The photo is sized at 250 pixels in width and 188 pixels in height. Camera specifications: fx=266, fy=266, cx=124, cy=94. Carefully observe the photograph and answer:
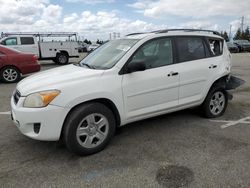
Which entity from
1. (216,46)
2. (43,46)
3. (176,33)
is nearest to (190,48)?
(176,33)

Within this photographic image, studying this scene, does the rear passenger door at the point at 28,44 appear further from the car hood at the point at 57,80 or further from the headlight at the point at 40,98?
the headlight at the point at 40,98

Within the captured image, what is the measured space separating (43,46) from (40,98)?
14.4 metres

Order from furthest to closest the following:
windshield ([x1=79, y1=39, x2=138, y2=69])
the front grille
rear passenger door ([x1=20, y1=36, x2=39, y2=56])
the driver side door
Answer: rear passenger door ([x1=20, y1=36, x2=39, y2=56]) < windshield ([x1=79, y1=39, x2=138, y2=69]) < the driver side door < the front grille

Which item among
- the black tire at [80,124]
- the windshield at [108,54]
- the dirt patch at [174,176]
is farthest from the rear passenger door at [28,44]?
the dirt patch at [174,176]

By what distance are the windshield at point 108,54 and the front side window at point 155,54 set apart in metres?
0.20

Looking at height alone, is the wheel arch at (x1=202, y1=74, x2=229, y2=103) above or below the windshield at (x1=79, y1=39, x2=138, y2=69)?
below

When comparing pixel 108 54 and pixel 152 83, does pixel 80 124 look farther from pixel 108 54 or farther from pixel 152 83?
pixel 108 54

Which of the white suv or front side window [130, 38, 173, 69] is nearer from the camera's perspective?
the white suv

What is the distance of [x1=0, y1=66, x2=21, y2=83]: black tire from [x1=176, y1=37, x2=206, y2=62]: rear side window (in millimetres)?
7136

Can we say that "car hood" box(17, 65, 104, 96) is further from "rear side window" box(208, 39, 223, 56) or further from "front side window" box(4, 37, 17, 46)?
"front side window" box(4, 37, 17, 46)

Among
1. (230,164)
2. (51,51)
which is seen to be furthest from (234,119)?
(51,51)

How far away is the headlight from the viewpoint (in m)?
3.39

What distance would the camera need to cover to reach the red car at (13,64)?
9602mm

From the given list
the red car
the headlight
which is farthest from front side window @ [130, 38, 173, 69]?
the red car
